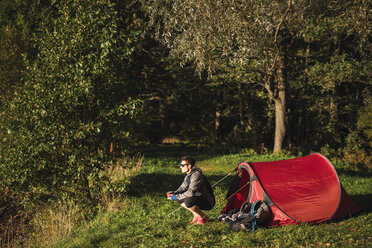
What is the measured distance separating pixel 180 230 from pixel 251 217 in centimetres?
147

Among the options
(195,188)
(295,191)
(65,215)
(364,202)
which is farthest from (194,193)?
(364,202)

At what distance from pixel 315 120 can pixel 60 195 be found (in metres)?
16.1

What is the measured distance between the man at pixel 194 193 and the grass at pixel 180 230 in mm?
371

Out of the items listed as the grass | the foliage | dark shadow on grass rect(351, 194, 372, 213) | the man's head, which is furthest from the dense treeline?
dark shadow on grass rect(351, 194, 372, 213)

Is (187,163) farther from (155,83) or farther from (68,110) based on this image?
(155,83)

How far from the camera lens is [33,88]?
9.23 m

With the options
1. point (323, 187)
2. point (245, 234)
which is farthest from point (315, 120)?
point (245, 234)

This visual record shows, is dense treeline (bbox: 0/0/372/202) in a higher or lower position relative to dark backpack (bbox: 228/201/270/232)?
higher

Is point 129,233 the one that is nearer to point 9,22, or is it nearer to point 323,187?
point 323,187

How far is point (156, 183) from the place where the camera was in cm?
1198

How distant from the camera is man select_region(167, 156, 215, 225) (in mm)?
7164

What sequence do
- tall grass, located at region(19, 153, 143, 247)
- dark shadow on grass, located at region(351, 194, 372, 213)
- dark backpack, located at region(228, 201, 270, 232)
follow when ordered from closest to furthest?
dark backpack, located at region(228, 201, 270, 232)
dark shadow on grass, located at region(351, 194, 372, 213)
tall grass, located at region(19, 153, 143, 247)

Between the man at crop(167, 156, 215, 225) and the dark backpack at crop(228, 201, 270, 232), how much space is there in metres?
0.68

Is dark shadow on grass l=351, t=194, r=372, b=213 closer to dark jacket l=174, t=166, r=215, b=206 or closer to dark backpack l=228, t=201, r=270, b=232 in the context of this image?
dark backpack l=228, t=201, r=270, b=232
